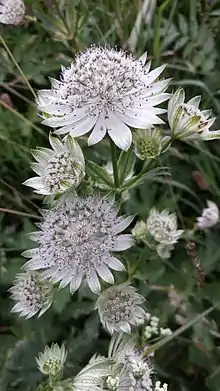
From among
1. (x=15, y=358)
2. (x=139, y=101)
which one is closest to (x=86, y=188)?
(x=139, y=101)

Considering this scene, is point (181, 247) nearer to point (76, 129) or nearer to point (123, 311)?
point (123, 311)

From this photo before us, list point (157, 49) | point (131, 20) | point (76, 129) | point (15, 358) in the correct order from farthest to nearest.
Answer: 1. point (131, 20)
2. point (157, 49)
3. point (15, 358)
4. point (76, 129)

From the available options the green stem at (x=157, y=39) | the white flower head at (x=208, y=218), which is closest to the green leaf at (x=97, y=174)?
the white flower head at (x=208, y=218)

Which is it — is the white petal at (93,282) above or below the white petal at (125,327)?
above

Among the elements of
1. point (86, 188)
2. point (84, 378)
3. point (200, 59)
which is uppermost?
point (86, 188)

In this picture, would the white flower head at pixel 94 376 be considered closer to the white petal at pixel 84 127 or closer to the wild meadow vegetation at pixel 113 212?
the wild meadow vegetation at pixel 113 212

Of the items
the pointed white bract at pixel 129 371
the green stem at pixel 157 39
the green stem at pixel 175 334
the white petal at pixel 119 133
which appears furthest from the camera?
the green stem at pixel 157 39
